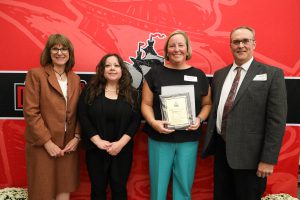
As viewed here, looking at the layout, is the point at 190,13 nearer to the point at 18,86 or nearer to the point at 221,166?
the point at 221,166

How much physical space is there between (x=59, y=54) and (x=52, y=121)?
597 mm

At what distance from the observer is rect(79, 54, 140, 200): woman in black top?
234cm

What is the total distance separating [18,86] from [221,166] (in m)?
2.30

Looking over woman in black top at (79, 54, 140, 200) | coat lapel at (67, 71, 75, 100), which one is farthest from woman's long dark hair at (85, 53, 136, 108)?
coat lapel at (67, 71, 75, 100)

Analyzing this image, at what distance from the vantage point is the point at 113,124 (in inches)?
93.6

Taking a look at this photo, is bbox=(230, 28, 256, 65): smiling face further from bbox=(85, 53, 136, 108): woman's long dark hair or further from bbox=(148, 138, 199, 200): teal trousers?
bbox=(85, 53, 136, 108): woman's long dark hair

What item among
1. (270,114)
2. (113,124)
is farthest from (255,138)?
(113,124)

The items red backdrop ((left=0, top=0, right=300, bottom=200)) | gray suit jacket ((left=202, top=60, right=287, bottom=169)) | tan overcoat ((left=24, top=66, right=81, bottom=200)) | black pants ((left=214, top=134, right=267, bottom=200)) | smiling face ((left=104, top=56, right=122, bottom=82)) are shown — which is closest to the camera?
gray suit jacket ((left=202, top=60, right=287, bottom=169))

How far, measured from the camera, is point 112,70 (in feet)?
7.84

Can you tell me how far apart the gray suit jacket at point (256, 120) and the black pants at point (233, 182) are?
10 cm

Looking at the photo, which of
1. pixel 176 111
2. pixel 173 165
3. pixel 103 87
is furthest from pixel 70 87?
pixel 173 165

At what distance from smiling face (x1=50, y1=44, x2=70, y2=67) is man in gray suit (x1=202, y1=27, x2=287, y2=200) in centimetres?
140

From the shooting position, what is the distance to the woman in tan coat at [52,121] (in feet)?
7.54

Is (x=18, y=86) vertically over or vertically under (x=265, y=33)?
under
